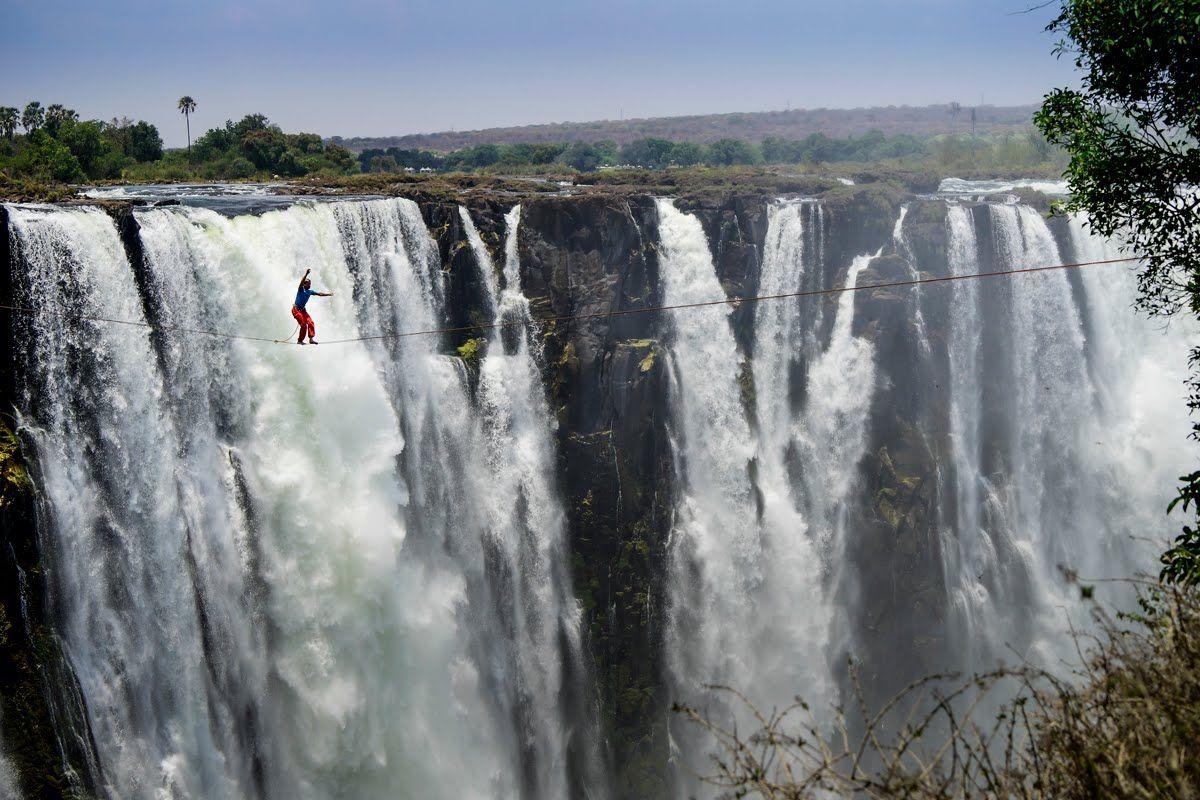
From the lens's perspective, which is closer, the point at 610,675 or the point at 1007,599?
the point at 610,675

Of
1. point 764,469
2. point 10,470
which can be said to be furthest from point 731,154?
point 10,470

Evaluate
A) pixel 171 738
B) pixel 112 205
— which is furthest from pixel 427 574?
pixel 112 205

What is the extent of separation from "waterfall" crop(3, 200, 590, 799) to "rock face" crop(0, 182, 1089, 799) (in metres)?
1.92

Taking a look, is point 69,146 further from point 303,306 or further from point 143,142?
point 303,306

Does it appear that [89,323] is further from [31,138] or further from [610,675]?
[31,138]

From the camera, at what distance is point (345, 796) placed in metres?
18.4

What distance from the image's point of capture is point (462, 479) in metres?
21.5

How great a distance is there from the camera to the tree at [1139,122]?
10.6 m

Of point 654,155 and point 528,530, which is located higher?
point 654,155

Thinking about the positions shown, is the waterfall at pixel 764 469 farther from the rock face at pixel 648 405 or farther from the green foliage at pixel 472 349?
the green foliage at pixel 472 349

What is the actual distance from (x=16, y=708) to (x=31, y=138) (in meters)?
24.5

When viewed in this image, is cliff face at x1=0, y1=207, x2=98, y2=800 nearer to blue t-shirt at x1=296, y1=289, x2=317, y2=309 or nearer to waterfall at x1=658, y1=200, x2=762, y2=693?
blue t-shirt at x1=296, y1=289, x2=317, y2=309

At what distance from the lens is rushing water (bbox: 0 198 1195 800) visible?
16.4 m

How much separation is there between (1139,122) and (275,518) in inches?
561
